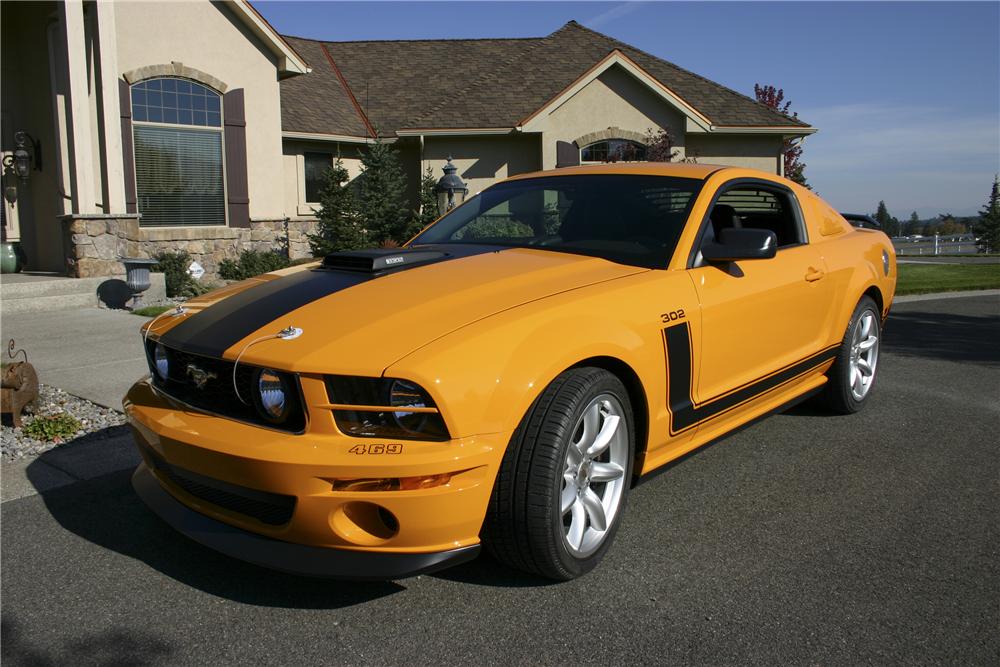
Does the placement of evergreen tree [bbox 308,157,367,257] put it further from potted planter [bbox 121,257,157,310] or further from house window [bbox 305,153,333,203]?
potted planter [bbox 121,257,157,310]

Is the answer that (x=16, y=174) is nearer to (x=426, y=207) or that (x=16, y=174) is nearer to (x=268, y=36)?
(x=268, y=36)

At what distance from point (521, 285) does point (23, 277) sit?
35.7 ft

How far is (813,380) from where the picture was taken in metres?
4.90

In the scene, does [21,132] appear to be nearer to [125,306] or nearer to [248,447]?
[125,306]

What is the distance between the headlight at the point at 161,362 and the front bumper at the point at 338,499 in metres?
0.55

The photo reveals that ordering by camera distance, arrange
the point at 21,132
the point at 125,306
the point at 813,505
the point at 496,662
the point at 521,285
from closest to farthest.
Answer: the point at 496,662
the point at 521,285
the point at 813,505
the point at 125,306
the point at 21,132

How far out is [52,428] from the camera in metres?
4.88

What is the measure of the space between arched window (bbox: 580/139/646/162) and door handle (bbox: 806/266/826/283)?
1467cm

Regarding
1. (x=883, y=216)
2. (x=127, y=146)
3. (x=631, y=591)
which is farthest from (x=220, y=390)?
(x=883, y=216)

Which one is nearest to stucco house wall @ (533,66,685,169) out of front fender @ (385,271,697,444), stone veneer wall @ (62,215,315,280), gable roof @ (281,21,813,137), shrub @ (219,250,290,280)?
gable roof @ (281,21,813,137)

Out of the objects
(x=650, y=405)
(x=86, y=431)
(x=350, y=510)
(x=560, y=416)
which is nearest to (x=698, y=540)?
(x=650, y=405)

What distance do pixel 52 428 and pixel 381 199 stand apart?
12738 mm

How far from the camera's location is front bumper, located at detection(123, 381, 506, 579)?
258 centimetres

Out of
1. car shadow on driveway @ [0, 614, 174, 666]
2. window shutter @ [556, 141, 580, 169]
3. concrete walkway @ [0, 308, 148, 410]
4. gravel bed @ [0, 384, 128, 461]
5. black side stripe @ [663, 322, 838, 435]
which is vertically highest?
window shutter @ [556, 141, 580, 169]
